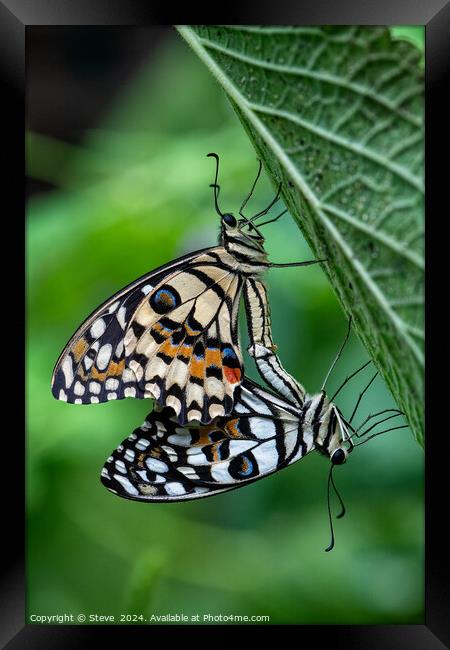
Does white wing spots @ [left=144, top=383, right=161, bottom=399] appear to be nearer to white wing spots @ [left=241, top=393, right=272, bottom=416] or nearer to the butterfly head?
white wing spots @ [left=241, top=393, right=272, bottom=416]

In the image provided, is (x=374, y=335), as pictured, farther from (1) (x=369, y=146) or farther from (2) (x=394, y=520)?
(2) (x=394, y=520)

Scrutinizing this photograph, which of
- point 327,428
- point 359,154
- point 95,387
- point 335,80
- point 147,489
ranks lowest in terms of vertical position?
point 147,489

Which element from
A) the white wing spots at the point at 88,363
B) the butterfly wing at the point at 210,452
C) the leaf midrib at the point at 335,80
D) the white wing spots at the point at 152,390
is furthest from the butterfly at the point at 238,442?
the leaf midrib at the point at 335,80

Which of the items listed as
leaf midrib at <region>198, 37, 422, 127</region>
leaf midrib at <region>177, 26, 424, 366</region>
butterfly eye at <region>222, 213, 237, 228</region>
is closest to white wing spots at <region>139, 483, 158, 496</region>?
butterfly eye at <region>222, 213, 237, 228</region>

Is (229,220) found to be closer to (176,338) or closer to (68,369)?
(176,338)

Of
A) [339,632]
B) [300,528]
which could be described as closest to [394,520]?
[300,528]

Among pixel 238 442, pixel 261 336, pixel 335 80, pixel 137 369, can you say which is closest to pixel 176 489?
pixel 238 442
